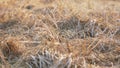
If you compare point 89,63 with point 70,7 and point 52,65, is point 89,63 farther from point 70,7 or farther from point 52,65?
point 70,7

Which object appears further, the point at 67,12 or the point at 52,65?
the point at 67,12

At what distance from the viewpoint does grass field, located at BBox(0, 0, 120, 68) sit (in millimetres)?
2945

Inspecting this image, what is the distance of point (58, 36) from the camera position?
342 centimetres

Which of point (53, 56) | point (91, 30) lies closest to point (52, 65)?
point (53, 56)

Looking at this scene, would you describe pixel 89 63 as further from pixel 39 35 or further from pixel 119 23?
pixel 119 23

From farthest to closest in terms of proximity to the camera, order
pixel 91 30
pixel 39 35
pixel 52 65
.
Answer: pixel 91 30, pixel 39 35, pixel 52 65

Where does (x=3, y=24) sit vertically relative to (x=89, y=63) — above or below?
above

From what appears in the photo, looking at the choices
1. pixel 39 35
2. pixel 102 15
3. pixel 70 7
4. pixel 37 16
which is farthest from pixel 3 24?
pixel 102 15

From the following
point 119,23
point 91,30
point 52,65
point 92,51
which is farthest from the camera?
point 119,23

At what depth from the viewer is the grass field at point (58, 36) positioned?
295 centimetres

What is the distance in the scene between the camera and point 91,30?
388cm

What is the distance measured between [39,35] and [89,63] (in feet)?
2.31

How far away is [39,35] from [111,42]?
0.76 m

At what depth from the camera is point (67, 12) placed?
436 cm
